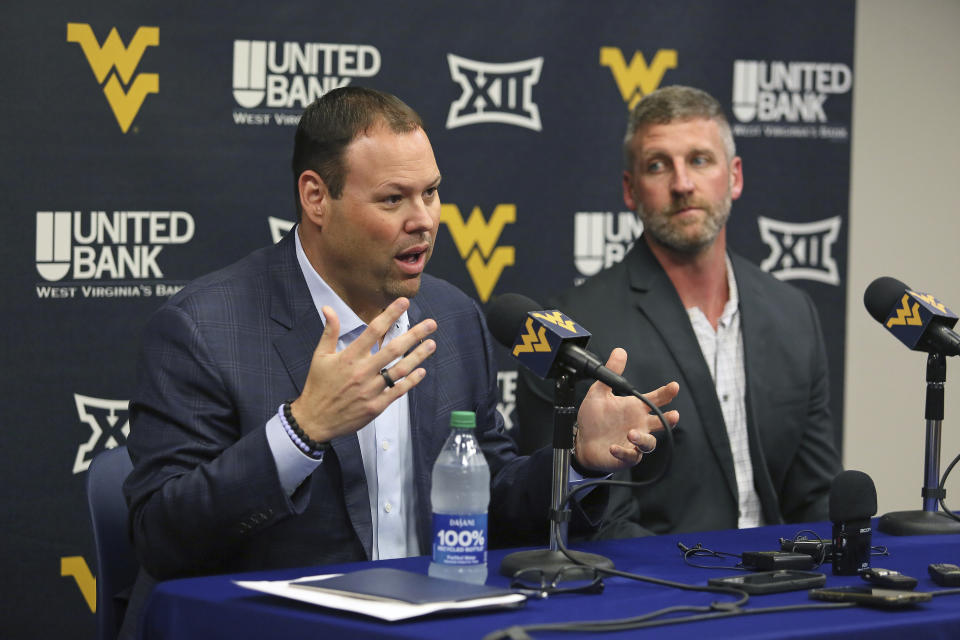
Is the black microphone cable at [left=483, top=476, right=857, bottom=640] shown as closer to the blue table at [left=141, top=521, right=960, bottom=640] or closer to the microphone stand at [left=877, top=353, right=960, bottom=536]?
the blue table at [left=141, top=521, right=960, bottom=640]

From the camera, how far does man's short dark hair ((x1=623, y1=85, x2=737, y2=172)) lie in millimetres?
3701

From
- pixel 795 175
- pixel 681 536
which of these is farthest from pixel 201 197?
pixel 795 175

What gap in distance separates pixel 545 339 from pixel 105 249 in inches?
71.1

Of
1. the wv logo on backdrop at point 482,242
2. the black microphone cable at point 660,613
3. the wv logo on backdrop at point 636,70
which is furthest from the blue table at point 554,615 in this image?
the wv logo on backdrop at point 636,70

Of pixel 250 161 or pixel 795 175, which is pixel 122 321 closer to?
pixel 250 161

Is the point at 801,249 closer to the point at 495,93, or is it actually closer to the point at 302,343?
the point at 495,93

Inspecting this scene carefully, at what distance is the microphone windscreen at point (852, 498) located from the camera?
2.26m

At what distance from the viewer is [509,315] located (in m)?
2.33

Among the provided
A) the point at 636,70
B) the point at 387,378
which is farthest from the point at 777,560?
the point at 636,70

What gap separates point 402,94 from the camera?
3.89m

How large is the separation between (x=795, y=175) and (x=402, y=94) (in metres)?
1.50

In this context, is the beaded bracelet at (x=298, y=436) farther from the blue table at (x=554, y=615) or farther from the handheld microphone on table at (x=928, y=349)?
the handheld microphone on table at (x=928, y=349)

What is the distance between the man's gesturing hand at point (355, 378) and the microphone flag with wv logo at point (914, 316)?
1.09m

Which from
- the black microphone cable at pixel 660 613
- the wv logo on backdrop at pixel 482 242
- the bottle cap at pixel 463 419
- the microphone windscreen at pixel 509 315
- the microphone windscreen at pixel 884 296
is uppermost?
the wv logo on backdrop at pixel 482 242
